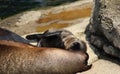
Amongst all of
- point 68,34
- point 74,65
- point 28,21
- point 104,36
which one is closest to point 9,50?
point 74,65

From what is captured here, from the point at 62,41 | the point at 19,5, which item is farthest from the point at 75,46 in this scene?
the point at 19,5

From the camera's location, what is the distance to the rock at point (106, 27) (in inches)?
253

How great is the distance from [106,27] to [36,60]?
74.2 inches

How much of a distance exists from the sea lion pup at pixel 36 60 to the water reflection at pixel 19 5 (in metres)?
7.00

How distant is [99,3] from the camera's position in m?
7.16

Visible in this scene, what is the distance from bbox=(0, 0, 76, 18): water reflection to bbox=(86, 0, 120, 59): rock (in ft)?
18.2

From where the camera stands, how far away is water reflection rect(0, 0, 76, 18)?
12.6m

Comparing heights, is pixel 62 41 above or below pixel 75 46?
below

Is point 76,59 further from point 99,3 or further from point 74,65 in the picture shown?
point 99,3

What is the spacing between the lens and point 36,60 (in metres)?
5.27

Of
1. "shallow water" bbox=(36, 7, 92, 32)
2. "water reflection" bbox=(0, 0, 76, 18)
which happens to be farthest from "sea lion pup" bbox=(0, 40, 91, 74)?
"water reflection" bbox=(0, 0, 76, 18)

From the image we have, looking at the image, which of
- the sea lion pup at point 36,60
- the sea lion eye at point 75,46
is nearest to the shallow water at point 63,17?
the sea lion eye at point 75,46

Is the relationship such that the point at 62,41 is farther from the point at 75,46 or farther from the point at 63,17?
the point at 63,17

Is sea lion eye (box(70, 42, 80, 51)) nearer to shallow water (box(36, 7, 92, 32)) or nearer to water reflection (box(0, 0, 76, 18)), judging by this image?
shallow water (box(36, 7, 92, 32))
